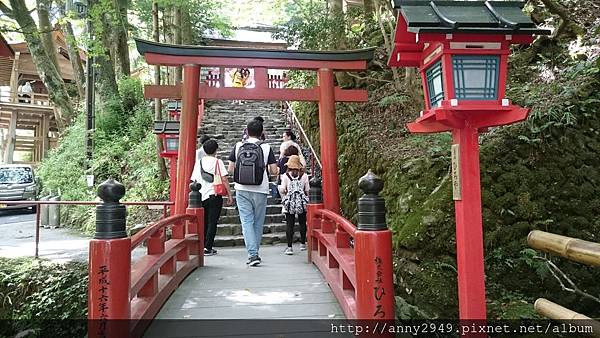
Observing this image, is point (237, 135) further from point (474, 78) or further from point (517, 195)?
point (474, 78)

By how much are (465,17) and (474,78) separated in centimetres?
47

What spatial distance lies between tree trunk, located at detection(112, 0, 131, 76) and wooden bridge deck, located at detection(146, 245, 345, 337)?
35.6ft

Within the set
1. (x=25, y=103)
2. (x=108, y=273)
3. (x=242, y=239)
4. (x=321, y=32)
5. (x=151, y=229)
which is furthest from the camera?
(x=25, y=103)

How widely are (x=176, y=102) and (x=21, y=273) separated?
7017 mm

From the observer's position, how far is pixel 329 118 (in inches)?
262

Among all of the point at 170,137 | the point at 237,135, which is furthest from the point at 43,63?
the point at 170,137

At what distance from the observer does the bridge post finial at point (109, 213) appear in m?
3.21

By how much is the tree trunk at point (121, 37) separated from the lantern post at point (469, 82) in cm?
1240

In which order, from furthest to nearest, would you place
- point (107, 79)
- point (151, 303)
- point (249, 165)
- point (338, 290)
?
point (107, 79)
point (249, 165)
point (338, 290)
point (151, 303)

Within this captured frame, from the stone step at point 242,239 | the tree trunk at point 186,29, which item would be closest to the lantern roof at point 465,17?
the stone step at point 242,239

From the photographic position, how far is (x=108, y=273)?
3150mm

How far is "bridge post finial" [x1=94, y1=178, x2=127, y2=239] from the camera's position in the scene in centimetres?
321

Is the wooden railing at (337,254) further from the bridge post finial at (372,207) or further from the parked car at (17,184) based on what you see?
the parked car at (17,184)

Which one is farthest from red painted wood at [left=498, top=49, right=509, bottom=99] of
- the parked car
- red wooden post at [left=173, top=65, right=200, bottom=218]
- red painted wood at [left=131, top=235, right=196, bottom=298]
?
the parked car
